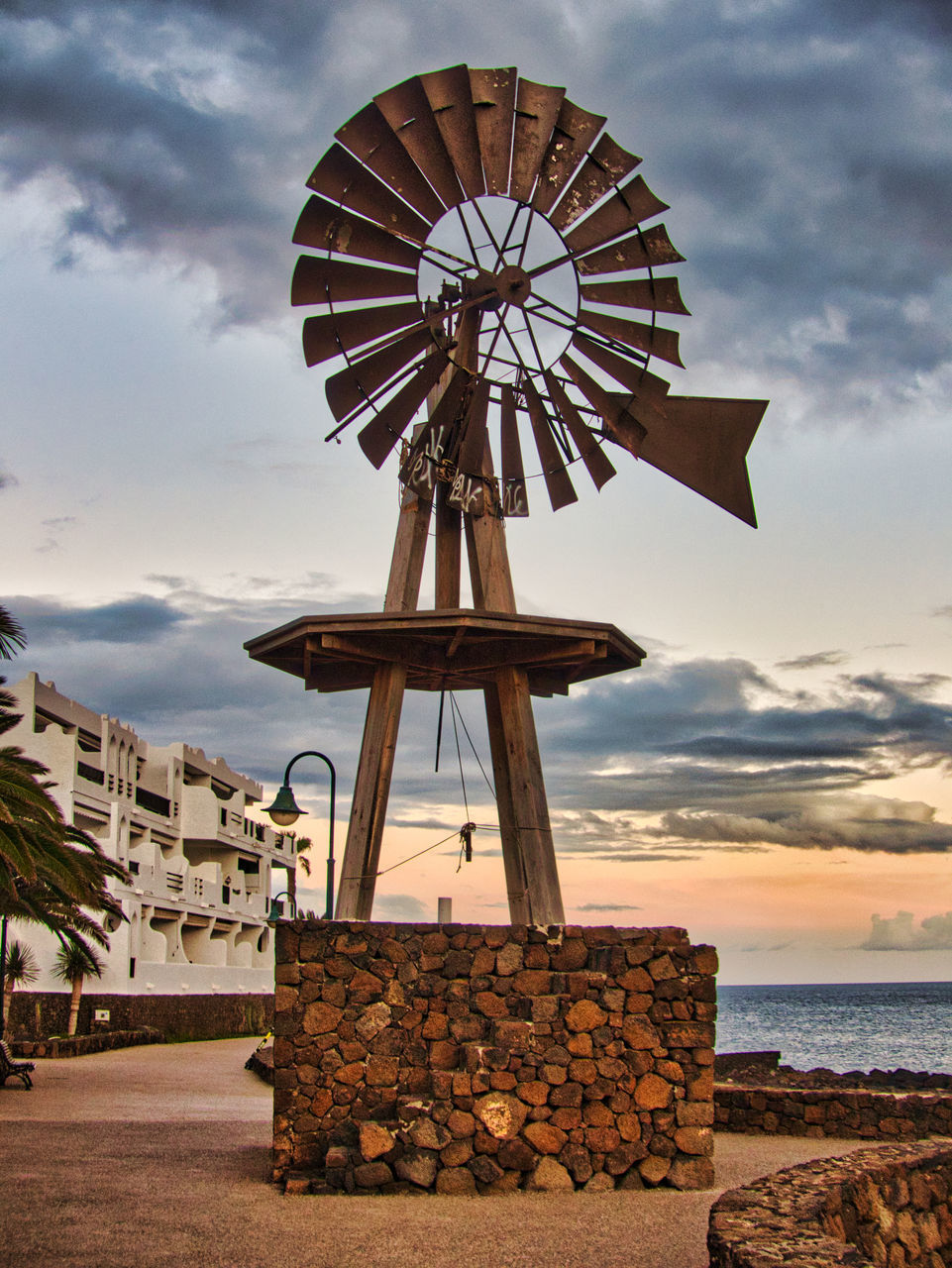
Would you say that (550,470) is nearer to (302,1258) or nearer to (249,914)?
(302,1258)

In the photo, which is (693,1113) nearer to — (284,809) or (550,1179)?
(550,1179)

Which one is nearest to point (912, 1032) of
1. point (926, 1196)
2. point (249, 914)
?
point (249, 914)

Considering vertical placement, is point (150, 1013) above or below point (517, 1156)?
below

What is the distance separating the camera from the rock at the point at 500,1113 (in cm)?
1178

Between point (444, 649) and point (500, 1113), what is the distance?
481cm

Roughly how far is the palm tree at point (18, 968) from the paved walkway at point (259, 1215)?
21.5m

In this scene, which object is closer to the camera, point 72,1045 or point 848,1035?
point 72,1045

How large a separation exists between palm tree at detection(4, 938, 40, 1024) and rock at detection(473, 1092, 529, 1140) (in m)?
26.4

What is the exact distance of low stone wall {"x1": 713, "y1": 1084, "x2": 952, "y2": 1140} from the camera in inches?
653

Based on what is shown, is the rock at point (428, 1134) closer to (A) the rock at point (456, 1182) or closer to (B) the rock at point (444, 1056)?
(A) the rock at point (456, 1182)

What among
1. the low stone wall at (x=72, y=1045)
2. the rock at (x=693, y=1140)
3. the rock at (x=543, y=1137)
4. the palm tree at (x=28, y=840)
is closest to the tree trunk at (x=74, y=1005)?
the low stone wall at (x=72, y=1045)

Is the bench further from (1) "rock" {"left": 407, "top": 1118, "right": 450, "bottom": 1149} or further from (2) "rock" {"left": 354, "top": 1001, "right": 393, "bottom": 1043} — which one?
(1) "rock" {"left": 407, "top": 1118, "right": 450, "bottom": 1149}

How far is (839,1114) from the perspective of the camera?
16.7 meters

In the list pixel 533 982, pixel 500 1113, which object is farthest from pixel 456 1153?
pixel 533 982
